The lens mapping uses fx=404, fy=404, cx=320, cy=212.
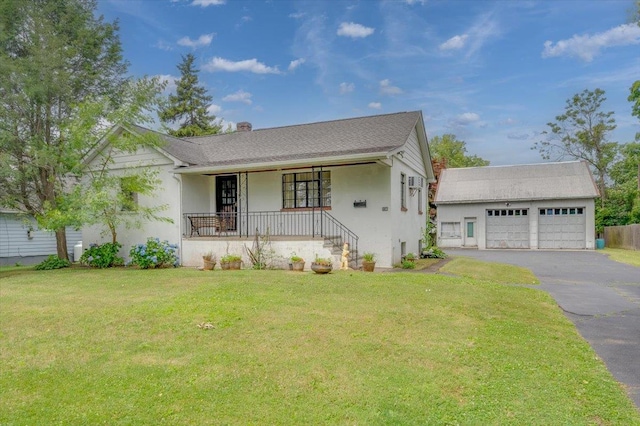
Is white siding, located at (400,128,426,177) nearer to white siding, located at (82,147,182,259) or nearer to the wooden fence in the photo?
white siding, located at (82,147,182,259)

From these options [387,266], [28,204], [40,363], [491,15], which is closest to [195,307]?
[40,363]

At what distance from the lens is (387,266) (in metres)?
12.1

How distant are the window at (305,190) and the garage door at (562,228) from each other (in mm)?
16922

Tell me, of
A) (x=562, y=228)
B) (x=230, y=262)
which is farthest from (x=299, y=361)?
(x=562, y=228)

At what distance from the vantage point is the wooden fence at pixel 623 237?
880 inches

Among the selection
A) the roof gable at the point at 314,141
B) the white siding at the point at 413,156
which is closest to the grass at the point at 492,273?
the white siding at the point at 413,156

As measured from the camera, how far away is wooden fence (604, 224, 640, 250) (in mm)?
22359

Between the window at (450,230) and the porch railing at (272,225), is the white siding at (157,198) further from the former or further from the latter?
the window at (450,230)

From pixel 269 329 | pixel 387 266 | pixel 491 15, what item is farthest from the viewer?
pixel 491 15

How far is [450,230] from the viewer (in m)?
26.5

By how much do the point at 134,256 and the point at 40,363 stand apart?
8.43 meters

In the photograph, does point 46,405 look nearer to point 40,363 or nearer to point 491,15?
point 40,363

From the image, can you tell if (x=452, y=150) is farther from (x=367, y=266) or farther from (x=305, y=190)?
(x=367, y=266)

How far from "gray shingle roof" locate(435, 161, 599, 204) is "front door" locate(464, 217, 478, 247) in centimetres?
135
